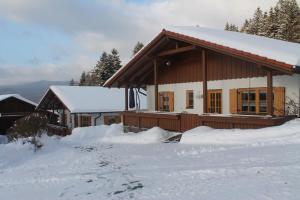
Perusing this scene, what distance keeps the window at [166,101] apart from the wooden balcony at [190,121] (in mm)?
2399

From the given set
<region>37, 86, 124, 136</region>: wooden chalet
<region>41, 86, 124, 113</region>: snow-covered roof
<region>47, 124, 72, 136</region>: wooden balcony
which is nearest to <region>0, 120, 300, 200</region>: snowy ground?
<region>41, 86, 124, 113</region>: snow-covered roof

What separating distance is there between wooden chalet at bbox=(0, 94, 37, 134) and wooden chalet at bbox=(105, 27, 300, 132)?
801 inches

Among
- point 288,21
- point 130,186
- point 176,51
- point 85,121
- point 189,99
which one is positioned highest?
point 288,21

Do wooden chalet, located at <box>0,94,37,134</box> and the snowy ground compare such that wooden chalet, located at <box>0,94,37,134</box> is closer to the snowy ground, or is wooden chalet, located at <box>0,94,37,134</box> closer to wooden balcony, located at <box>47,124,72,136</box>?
wooden balcony, located at <box>47,124,72,136</box>

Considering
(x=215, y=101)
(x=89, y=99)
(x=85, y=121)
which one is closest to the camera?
(x=215, y=101)

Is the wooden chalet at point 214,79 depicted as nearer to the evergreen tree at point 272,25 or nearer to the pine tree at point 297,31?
the pine tree at point 297,31

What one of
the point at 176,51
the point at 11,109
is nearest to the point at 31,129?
the point at 176,51

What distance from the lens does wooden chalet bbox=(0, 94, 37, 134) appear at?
3634 cm

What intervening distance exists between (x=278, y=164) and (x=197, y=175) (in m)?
1.88

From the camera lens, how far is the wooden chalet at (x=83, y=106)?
27.5 m

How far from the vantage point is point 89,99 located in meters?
29.2

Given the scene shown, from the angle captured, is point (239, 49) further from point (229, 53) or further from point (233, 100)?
point (233, 100)

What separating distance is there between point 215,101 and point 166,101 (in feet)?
12.8

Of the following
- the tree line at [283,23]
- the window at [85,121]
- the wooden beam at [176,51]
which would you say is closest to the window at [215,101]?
the wooden beam at [176,51]
